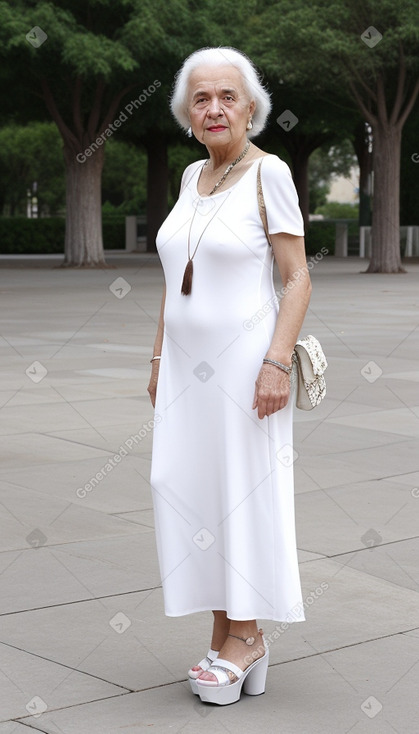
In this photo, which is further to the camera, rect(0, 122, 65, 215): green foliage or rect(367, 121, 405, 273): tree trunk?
rect(0, 122, 65, 215): green foliage

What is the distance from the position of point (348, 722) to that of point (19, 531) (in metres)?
2.45

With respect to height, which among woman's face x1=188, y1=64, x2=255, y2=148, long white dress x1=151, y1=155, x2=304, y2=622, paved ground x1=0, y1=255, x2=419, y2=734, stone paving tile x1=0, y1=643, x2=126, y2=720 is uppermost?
woman's face x1=188, y1=64, x2=255, y2=148

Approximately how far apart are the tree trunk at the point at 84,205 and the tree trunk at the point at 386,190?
23.5 feet

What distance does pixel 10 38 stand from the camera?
26812 millimetres

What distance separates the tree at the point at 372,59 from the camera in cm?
2688

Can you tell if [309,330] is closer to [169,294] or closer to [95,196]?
[169,294]

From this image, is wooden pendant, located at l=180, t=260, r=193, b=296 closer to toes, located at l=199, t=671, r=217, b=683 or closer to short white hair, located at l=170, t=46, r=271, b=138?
short white hair, located at l=170, t=46, r=271, b=138

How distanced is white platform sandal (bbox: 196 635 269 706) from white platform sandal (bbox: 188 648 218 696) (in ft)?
0.10

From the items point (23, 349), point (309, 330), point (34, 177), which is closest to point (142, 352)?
point (23, 349)

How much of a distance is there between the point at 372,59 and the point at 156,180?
17100 mm

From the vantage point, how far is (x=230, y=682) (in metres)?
3.56

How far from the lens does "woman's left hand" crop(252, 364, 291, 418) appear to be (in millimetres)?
3461

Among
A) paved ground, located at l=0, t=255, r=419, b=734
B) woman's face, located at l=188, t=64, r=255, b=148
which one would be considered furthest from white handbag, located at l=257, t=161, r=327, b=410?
paved ground, located at l=0, t=255, r=419, b=734

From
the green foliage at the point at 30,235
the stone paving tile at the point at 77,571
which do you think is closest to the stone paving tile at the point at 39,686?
the stone paving tile at the point at 77,571
